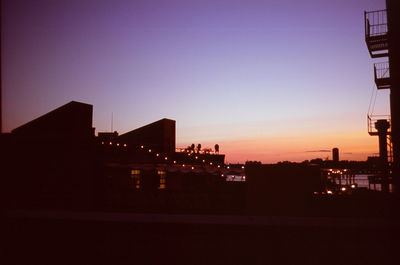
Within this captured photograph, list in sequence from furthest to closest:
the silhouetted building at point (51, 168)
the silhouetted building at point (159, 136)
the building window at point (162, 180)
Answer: the silhouetted building at point (159, 136)
the building window at point (162, 180)
the silhouetted building at point (51, 168)

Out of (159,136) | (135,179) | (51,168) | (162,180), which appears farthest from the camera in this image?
(159,136)

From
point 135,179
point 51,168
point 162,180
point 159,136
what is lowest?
point 162,180

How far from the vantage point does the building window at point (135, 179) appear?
23531 millimetres

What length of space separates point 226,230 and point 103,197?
13743mm

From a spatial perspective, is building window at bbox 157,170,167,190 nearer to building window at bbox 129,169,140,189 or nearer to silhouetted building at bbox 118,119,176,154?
building window at bbox 129,169,140,189

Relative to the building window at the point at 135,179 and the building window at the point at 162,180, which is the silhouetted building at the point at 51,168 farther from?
the building window at the point at 162,180

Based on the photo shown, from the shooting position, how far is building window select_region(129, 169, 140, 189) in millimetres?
23531

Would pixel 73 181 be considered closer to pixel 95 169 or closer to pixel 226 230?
pixel 95 169

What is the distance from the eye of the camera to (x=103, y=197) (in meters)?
18.2

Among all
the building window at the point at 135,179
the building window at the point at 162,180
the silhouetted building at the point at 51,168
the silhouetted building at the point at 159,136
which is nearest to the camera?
the silhouetted building at the point at 51,168

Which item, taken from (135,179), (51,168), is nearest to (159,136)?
(135,179)

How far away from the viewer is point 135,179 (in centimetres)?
2380

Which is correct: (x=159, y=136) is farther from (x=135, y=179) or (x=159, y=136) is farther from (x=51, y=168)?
(x=51, y=168)

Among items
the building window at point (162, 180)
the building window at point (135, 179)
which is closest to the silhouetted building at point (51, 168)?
the building window at point (135, 179)
